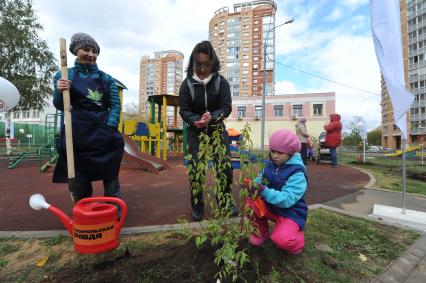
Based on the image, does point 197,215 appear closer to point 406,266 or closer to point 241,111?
point 406,266

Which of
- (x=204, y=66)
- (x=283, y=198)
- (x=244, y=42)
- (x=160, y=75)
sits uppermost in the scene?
(x=244, y=42)

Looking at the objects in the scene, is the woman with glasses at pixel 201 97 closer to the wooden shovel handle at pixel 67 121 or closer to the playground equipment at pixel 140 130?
the wooden shovel handle at pixel 67 121

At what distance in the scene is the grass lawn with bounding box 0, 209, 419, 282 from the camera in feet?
5.19

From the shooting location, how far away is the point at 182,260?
170 centimetres

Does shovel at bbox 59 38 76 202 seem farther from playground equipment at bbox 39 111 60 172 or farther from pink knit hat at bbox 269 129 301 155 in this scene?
Answer: playground equipment at bbox 39 111 60 172

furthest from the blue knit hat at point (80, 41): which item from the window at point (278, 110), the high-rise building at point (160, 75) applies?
the high-rise building at point (160, 75)

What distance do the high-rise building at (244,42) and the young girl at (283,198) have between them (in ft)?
227

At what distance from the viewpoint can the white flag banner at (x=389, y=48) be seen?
9.00 ft

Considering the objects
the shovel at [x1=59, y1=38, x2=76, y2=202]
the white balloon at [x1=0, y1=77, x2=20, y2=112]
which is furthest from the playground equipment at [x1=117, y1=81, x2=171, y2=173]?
the shovel at [x1=59, y1=38, x2=76, y2=202]

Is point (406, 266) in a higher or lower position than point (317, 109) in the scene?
lower

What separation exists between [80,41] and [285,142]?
2037 millimetres

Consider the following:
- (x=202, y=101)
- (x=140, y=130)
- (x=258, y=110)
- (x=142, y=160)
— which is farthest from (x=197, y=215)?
(x=258, y=110)

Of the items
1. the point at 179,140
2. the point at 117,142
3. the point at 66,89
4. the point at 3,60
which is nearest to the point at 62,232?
the point at 117,142

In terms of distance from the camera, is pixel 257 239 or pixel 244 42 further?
pixel 244 42
